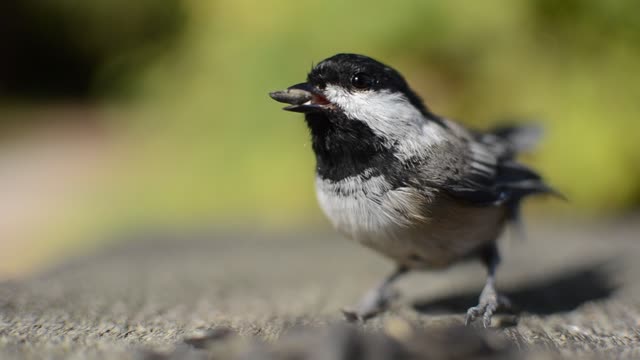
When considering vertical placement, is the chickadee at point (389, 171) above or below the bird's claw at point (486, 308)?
above

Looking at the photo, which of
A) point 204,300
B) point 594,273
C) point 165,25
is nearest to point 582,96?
point 594,273

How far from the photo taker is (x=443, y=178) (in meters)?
2.92

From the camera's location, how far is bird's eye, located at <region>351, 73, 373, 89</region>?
2805 mm

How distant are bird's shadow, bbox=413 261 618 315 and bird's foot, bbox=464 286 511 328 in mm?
181

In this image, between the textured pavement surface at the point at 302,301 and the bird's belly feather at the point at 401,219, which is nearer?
the textured pavement surface at the point at 302,301

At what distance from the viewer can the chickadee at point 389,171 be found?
110 inches

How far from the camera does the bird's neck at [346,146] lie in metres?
2.80

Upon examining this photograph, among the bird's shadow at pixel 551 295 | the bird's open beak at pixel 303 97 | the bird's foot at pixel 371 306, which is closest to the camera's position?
the bird's open beak at pixel 303 97

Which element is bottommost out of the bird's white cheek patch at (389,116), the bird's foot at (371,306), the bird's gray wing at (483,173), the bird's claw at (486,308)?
the bird's foot at (371,306)

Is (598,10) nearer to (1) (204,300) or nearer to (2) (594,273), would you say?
(2) (594,273)

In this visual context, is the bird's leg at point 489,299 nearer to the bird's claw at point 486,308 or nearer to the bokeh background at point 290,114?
the bird's claw at point 486,308

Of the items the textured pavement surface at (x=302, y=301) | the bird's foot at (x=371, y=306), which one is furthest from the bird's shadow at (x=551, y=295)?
the bird's foot at (x=371, y=306)

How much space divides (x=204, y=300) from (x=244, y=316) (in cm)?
57

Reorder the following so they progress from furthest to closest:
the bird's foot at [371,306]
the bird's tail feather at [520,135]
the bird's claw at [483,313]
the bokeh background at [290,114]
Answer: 1. the bokeh background at [290,114]
2. the bird's tail feather at [520,135]
3. the bird's foot at [371,306]
4. the bird's claw at [483,313]
